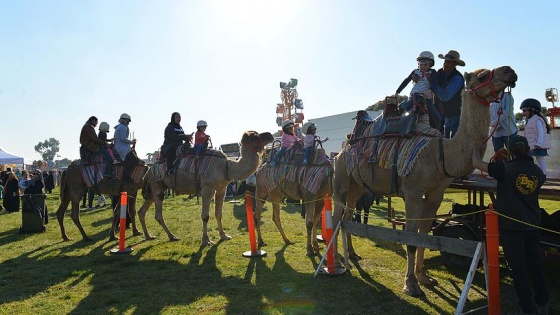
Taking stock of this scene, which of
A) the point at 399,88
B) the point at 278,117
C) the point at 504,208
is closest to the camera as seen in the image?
the point at 504,208

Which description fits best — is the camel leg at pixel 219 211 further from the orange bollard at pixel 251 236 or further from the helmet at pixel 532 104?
the helmet at pixel 532 104

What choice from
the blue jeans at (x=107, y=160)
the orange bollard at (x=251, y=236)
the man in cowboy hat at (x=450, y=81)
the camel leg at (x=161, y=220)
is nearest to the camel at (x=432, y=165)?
the man in cowboy hat at (x=450, y=81)

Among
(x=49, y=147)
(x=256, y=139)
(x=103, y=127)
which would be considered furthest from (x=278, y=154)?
(x=49, y=147)

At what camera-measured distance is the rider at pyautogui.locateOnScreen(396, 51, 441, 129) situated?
22.4 ft

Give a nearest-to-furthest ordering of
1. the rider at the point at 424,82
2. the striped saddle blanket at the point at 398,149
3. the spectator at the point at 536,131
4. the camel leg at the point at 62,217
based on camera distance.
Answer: the striped saddle blanket at the point at 398,149, the rider at the point at 424,82, the spectator at the point at 536,131, the camel leg at the point at 62,217

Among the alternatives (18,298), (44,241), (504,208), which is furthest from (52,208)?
(504,208)

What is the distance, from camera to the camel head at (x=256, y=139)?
1045 cm

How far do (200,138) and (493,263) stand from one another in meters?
8.10

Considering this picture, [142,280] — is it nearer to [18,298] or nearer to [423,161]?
[18,298]

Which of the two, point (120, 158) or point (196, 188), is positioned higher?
point (120, 158)

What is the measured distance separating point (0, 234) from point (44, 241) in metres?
2.63

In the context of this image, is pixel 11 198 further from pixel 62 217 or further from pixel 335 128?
pixel 335 128

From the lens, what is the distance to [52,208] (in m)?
21.1

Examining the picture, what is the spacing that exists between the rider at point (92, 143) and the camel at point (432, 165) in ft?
23.4
